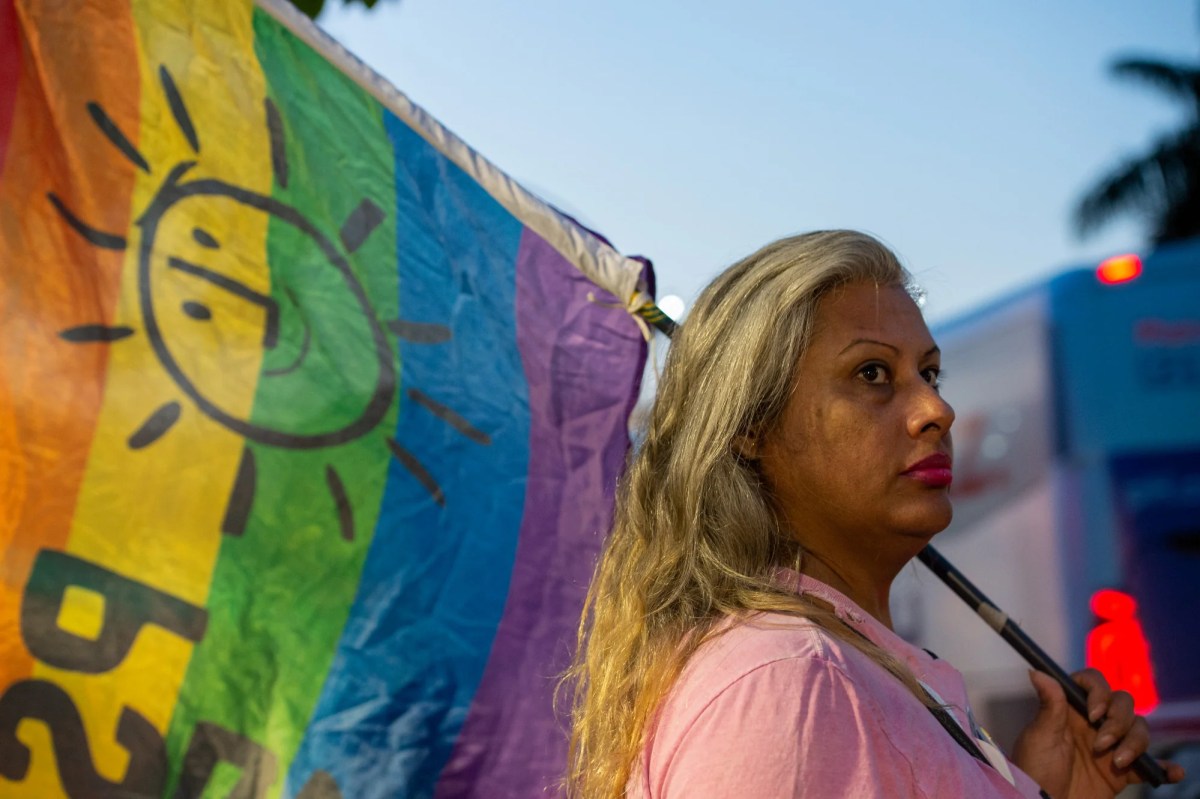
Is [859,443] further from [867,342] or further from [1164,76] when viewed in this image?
[1164,76]

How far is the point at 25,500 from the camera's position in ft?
7.50

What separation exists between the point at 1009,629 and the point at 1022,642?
0.12 feet

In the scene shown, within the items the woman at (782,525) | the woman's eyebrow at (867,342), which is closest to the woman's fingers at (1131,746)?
the woman at (782,525)

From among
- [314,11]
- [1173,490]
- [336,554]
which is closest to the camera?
[336,554]

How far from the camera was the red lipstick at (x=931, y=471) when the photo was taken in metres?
2.10

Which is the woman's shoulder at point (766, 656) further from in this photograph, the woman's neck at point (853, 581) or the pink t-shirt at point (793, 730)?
the woman's neck at point (853, 581)

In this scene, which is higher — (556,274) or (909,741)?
(556,274)

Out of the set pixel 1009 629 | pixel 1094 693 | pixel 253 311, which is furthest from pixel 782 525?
pixel 253 311

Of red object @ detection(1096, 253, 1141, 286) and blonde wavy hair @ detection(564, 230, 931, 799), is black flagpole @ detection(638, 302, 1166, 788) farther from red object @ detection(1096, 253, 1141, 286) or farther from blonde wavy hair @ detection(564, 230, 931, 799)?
red object @ detection(1096, 253, 1141, 286)

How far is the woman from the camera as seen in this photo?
71.8 inches

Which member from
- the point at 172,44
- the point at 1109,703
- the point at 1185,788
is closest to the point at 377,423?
the point at 172,44

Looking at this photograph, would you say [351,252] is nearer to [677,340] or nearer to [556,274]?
[556,274]

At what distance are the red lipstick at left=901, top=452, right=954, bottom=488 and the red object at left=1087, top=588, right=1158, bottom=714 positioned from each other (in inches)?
196

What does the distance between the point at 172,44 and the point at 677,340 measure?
41.7 inches
